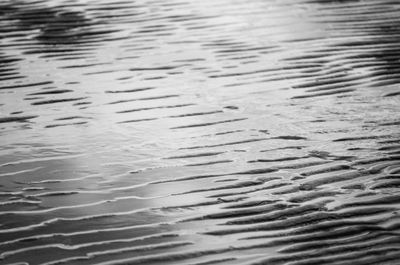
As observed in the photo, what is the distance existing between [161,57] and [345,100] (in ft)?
5.20

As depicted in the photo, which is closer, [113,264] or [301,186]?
[113,264]

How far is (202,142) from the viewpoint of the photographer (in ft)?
12.6

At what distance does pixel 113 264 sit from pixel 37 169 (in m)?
1.03

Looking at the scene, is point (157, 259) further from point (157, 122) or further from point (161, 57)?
point (161, 57)

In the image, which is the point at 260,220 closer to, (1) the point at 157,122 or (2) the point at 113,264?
(2) the point at 113,264

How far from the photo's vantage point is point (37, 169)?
355 centimetres

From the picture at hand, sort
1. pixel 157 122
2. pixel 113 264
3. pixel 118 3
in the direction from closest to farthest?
pixel 113 264 < pixel 157 122 < pixel 118 3

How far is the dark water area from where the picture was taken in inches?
110

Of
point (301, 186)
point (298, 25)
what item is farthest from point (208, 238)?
point (298, 25)

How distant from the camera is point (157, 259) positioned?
266 cm

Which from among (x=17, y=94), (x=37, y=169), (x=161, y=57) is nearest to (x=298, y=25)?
(x=161, y=57)

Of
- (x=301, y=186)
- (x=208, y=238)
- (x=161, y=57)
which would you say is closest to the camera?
(x=208, y=238)

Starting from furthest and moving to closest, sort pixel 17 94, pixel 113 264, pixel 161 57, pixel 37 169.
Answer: pixel 161 57, pixel 17 94, pixel 37 169, pixel 113 264

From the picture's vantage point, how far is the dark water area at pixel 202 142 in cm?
281
